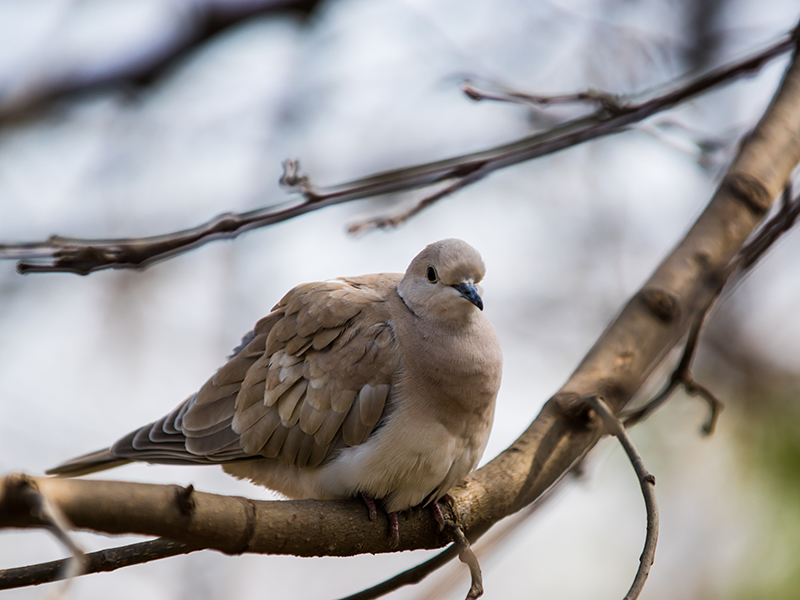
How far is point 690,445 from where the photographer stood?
5.92 m

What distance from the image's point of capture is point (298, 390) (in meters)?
2.82

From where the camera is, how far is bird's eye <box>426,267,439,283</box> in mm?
2883

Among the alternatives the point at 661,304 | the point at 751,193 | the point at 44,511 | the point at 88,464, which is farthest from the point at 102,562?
the point at 751,193

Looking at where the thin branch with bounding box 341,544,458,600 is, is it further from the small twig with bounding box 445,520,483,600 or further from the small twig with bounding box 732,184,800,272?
the small twig with bounding box 732,184,800,272

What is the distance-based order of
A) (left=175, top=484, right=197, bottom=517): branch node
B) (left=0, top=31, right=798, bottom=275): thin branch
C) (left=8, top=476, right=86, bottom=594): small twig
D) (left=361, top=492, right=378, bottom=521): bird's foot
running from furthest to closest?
1. (left=361, top=492, right=378, bottom=521): bird's foot
2. (left=0, top=31, right=798, bottom=275): thin branch
3. (left=175, top=484, right=197, bottom=517): branch node
4. (left=8, top=476, right=86, bottom=594): small twig

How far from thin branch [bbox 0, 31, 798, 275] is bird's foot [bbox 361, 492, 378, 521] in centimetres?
107

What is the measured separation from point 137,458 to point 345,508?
3.62 ft

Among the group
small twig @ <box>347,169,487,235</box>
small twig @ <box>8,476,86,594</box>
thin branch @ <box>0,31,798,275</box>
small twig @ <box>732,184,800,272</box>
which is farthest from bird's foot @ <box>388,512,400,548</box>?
small twig @ <box>732,184,800,272</box>

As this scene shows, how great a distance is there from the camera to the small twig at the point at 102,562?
5.28 ft

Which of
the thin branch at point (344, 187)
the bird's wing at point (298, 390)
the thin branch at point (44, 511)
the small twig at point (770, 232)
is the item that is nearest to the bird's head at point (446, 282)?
the bird's wing at point (298, 390)

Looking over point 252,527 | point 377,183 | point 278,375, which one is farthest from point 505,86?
point 252,527

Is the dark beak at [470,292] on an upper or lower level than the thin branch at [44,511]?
lower

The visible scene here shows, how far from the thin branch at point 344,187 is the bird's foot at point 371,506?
3.50ft

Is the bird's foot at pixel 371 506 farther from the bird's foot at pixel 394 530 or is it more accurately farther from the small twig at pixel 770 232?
the small twig at pixel 770 232
